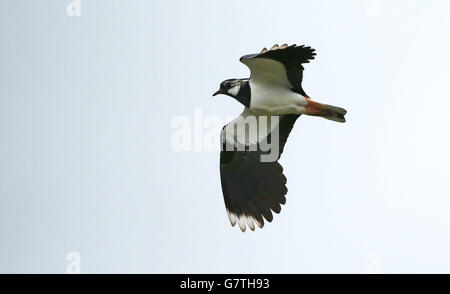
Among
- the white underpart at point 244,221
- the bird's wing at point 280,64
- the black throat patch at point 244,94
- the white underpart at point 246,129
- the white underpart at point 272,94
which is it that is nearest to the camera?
the bird's wing at point 280,64

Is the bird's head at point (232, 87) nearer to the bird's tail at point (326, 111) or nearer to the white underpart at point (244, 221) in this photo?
the bird's tail at point (326, 111)

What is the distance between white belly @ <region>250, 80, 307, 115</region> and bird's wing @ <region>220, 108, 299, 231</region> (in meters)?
0.43

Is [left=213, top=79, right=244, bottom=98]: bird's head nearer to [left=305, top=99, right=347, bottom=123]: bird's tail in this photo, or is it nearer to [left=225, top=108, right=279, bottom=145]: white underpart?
[left=225, top=108, right=279, bottom=145]: white underpart

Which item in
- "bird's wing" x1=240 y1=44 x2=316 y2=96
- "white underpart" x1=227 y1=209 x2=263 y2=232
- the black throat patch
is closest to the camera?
"bird's wing" x1=240 y1=44 x2=316 y2=96

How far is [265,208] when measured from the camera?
10461 mm

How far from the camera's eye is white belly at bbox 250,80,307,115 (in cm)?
1010

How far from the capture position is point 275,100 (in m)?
10.1

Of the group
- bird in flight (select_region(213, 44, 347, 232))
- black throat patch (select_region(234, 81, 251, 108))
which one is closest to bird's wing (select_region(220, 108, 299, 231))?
bird in flight (select_region(213, 44, 347, 232))

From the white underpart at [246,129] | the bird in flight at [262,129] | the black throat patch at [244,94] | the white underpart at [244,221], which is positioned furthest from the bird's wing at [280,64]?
the white underpart at [244,221]

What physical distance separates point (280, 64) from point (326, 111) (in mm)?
867

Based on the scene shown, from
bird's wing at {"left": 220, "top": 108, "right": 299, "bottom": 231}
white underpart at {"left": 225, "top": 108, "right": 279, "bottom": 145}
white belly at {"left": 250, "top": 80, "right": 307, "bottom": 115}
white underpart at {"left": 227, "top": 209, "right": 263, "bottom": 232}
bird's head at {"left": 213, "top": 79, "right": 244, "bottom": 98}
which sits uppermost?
bird's head at {"left": 213, "top": 79, "right": 244, "bottom": 98}

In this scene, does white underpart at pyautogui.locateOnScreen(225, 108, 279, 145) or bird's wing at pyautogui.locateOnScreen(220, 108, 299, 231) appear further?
white underpart at pyautogui.locateOnScreen(225, 108, 279, 145)

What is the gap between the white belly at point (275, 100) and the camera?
10102 millimetres
